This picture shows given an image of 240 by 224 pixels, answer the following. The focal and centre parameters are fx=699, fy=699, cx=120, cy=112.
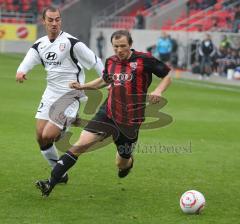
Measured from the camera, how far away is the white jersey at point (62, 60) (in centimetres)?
931

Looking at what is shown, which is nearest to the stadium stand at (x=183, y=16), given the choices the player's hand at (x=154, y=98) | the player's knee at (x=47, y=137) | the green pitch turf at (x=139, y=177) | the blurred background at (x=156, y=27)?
the blurred background at (x=156, y=27)

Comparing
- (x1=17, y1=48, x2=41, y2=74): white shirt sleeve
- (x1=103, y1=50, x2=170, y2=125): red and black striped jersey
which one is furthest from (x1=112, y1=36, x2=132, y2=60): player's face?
(x1=17, y1=48, x2=41, y2=74): white shirt sleeve

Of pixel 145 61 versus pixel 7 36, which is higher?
pixel 145 61

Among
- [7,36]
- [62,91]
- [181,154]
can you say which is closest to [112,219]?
[62,91]

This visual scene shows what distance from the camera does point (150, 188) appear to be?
936 centimetres

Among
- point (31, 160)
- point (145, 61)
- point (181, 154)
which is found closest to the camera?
point (145, 61)

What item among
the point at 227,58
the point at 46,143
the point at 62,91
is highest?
the point at 62,91

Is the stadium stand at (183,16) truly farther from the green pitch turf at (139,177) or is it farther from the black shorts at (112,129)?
the black shorts at (112,129)

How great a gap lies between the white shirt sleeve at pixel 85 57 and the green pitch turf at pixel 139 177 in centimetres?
160

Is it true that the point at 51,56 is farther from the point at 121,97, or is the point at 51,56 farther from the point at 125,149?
the point at 125,149

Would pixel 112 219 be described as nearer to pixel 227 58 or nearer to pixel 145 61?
pixel 145 61

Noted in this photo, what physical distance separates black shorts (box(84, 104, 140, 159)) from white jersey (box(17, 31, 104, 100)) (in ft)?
2.50

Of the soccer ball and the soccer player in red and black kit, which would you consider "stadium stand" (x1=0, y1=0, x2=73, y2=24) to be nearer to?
the soccer player in red and black kit

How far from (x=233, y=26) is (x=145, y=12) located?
10645mm
